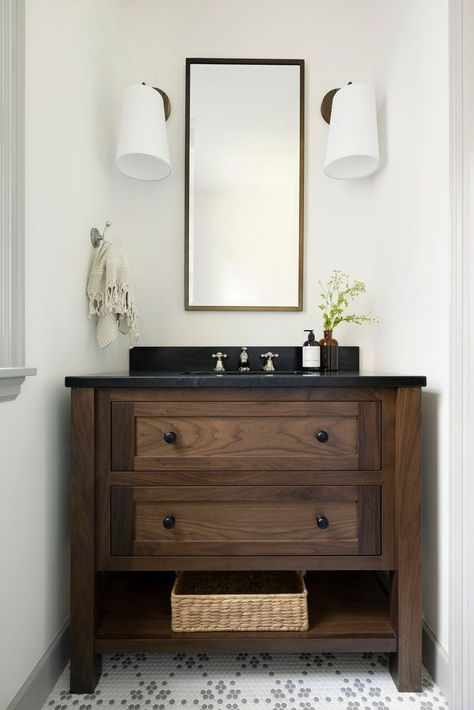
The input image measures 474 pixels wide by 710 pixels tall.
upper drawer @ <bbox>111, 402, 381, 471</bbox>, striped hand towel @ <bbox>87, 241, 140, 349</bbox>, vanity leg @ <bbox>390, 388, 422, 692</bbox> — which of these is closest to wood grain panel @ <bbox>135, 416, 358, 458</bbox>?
upper drawer @ <bbox>111, 402, 381, 471</bbox>

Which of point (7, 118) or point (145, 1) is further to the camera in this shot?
point (145, 1)

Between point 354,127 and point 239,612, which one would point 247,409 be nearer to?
point 239,612

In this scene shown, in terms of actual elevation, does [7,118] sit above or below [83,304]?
above

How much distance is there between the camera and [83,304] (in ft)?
4.73

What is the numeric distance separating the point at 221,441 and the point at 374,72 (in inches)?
67.0

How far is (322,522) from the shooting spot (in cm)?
116

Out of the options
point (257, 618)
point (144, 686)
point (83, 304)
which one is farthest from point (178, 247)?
point (144, 686)

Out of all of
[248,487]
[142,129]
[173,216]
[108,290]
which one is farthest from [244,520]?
[142,129]

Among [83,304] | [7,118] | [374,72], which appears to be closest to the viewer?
[7,118]

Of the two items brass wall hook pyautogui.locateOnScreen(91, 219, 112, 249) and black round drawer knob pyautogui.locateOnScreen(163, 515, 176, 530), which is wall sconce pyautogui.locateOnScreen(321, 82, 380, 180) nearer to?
brass wall hook pyautogui.locateOnScreen(91, 219, 112, 249)

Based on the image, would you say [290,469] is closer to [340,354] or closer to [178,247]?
[340,354]

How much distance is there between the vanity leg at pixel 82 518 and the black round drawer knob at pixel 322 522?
641 millimetres

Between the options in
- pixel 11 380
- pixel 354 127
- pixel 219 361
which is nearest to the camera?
pixel 11 380

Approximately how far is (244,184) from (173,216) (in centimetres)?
34
